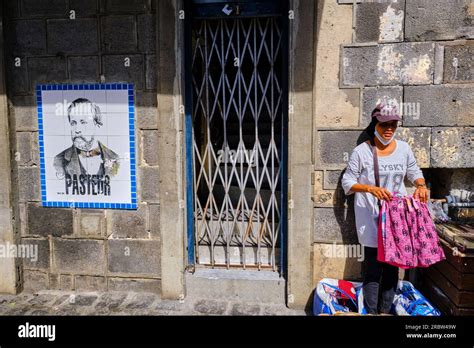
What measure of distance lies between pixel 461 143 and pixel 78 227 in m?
4.42

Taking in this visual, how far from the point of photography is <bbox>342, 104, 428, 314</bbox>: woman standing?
3.56m

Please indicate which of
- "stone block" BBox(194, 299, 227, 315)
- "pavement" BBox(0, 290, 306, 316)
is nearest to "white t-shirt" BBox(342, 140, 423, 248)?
"pavement" BBox(0, 290, 306, 316)

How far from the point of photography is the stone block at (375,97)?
3.87m

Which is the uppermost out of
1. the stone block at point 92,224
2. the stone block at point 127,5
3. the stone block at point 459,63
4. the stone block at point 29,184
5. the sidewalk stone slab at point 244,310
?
the stone block at point 127,5

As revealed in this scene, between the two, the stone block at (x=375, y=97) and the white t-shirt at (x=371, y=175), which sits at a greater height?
the stone block at (x=375, y=97)

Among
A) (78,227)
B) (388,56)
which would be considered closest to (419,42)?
(388,56)

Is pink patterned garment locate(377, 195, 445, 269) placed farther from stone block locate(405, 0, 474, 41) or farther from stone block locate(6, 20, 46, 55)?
stone block locate(6, 20, 46, 55)

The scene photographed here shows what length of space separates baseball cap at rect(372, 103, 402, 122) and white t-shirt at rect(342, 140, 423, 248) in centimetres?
31

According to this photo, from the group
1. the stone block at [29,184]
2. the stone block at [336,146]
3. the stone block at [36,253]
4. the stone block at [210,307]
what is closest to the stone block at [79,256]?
the stone block at [36,253]

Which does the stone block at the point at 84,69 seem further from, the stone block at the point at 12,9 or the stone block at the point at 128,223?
the stone block at the point at 128,223

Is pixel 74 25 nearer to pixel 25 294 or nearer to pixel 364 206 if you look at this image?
pixel 25 294

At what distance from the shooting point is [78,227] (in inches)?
179

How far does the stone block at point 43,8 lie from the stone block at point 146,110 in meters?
1.34

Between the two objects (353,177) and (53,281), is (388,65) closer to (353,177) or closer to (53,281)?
(353,177)
